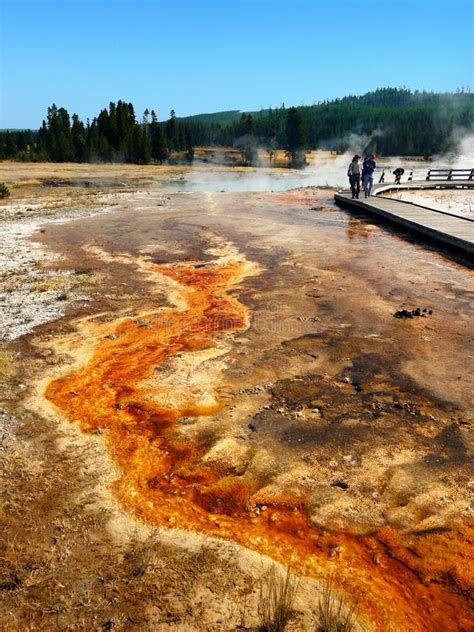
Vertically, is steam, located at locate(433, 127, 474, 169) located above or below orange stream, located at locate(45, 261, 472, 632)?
above

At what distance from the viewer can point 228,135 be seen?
416 ft

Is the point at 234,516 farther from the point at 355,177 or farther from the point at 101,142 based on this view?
the point at 101,142

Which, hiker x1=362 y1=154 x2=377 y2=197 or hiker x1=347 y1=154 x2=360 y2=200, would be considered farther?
hiker x1=362 y1=154 x2=377 y2=197

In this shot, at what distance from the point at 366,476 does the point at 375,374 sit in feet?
5.91

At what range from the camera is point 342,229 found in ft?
50.1

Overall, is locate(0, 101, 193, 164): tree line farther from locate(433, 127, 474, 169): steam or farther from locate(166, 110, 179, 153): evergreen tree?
locate(433, 127, 474, 169): steam

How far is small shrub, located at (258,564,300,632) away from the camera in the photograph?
8.17ft

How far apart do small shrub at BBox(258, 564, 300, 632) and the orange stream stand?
0.56 ft

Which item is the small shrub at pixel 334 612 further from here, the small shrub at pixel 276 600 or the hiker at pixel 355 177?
the hiker at pixel 355 177

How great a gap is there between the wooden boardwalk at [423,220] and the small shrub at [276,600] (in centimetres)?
975

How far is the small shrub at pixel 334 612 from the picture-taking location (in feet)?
8.24

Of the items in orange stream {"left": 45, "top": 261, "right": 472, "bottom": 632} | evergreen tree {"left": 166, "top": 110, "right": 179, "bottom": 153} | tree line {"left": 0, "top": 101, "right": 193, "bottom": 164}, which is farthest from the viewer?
evergreen tree {"left": 166, "top": 110, "right": 179, "bottom": 153}

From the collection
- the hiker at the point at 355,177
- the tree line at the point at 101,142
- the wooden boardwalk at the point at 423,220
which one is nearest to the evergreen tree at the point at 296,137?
the tree line at the point at 101,142

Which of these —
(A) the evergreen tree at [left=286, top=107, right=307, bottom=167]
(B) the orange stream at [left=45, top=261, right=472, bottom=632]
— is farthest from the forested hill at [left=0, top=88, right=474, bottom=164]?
(B) the orange stream at [left=45, top=261, right=472, bottom=632]
